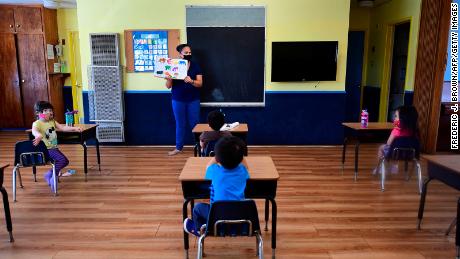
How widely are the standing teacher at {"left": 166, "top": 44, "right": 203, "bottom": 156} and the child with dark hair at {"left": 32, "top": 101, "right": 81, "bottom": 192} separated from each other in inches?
74.8

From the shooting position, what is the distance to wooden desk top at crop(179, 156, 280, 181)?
239cm

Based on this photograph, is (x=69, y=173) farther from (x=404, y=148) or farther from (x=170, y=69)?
(x=404, y=148)

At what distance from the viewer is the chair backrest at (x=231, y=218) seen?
203 centimetres

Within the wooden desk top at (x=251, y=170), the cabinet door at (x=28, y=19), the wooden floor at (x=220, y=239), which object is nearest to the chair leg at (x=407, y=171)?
the wooden floor at (x=220, y=239)

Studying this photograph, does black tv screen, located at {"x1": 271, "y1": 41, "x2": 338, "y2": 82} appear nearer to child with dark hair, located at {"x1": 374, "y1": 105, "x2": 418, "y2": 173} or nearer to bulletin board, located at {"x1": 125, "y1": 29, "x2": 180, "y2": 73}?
bulletin board, located at {"x1": 125, "y1": 29, "x2": 180, "y2": 73}

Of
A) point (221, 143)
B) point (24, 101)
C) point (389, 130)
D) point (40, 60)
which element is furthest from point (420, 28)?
point (24, 101)

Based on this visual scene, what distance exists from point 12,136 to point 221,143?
723cm

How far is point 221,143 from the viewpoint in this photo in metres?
2.16

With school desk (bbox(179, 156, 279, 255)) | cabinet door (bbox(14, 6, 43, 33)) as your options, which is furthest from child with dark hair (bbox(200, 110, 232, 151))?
cabinet door (bbox(14, 6, 43, 33))

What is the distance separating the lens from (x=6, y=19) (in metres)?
7.76

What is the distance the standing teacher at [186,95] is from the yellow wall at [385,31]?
376 cm

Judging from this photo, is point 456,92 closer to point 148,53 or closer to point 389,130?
point 389,130

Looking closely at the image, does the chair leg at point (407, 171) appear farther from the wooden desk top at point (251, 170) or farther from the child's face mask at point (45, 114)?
the child's face mask at point (45, 114)

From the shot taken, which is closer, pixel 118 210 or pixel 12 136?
pixel 118 210
